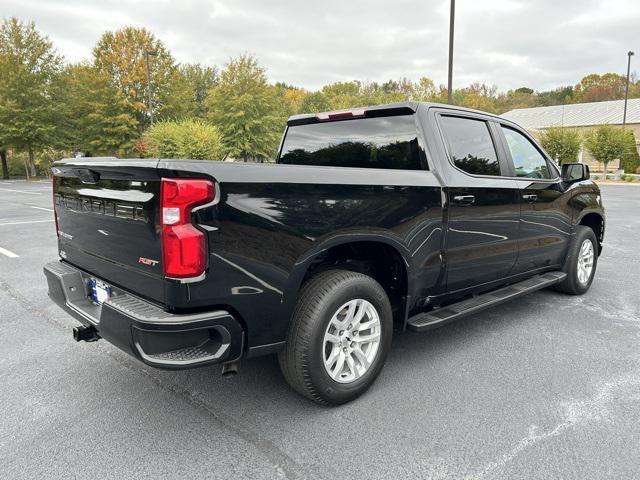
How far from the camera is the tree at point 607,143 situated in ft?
104

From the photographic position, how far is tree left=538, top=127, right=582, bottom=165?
31766mm

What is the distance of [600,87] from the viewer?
7631cm

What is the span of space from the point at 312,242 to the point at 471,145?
1874mm

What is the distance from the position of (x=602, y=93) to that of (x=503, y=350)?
288ft

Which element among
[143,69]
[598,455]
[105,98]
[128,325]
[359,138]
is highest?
[143,69]

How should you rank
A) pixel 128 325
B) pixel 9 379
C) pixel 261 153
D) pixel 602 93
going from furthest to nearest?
pixel 602 93, pixel 261 153, pixel 9 379, pixel 128 325

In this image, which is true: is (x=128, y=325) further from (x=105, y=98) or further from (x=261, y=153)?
(x=105, y=98)

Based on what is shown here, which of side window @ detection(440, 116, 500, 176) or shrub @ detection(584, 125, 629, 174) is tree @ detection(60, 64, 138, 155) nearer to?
shrub @ detection(584, 125, 629, 174)

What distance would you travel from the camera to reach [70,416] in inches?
109

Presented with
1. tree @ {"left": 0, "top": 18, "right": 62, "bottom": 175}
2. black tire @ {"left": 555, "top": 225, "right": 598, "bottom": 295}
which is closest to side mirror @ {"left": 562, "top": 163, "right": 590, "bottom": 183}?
black tire @ {"left": 555, "top": 225, "right": 598, "bottom": 295}

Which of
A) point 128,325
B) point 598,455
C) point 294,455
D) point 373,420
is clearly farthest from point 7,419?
point 598,455

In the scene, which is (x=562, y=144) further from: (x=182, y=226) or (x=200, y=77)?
(x=200, y=77)

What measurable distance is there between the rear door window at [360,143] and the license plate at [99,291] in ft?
6.62

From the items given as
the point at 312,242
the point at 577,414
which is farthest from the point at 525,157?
the point at 312,242
